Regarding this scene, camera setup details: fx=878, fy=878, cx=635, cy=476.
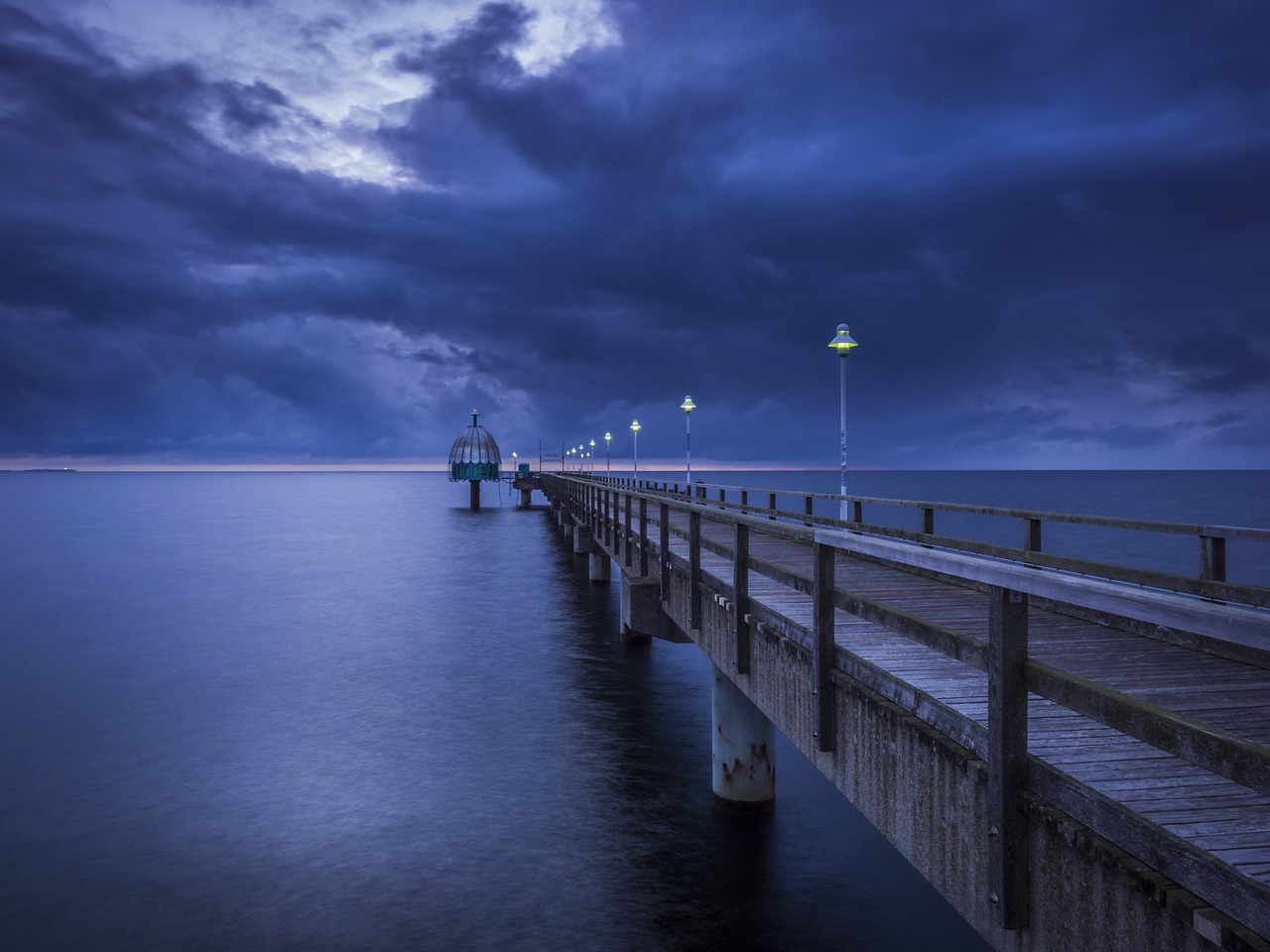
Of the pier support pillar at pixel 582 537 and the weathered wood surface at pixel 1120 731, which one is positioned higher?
the weathered wood surface at pixel 1120 731

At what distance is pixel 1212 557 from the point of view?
765 centimetres

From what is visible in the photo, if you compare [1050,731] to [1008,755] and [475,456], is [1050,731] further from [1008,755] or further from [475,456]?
[475,456]

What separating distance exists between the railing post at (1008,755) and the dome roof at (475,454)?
113 meters

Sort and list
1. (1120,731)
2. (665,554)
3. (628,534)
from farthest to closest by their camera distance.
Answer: (628,534)
(665,554)
(1120,731)

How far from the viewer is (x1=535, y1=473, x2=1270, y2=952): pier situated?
295 cm

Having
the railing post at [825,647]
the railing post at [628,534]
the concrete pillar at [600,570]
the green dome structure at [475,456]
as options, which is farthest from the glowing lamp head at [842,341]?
the green dome structure at [475,456]

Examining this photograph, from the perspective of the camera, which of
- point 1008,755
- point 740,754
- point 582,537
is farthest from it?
point 582,537

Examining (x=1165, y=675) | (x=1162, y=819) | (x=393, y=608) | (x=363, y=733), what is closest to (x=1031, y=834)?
(x=1162, y=819)

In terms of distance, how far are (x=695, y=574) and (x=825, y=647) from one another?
4.15m

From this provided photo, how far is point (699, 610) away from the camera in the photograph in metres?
10.5

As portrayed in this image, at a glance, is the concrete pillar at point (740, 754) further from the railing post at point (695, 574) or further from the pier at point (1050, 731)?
the pier at point (1050, 731)

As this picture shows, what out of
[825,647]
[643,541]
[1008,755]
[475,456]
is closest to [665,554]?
[643,541]

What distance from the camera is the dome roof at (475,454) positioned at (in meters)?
116

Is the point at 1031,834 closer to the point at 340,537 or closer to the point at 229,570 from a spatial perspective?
the point at 229,570
